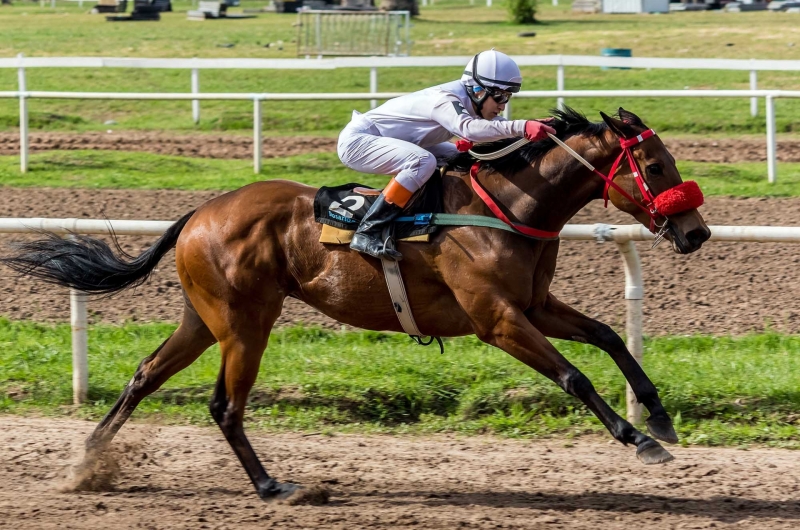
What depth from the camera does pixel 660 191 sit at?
4.99m

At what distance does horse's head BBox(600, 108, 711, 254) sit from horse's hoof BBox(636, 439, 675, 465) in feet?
2.87

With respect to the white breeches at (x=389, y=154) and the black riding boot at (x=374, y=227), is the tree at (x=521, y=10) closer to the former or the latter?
the white breeches at (x=389, y=154)

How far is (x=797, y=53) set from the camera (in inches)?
919

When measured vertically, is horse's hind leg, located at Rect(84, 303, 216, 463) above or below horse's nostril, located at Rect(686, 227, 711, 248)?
below

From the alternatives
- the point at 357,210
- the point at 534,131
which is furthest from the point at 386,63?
the point at 534,131

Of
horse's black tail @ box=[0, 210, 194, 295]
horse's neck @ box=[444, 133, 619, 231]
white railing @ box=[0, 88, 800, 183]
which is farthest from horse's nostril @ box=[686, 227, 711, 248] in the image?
white railing @ box=[0, 88, 800, 183]

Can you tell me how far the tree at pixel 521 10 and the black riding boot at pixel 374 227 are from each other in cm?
2754

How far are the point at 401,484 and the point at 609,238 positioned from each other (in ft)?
5.77

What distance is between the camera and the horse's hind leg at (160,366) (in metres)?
5.63

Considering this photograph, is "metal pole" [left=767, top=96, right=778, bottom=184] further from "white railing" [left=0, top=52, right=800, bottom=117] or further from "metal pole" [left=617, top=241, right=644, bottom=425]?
"metal pole" [left=617, top=241, right=644, bottom=425]

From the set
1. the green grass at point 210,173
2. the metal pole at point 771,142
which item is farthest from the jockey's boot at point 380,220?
the metal pole at point 771,142

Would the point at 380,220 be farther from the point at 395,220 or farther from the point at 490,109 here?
the point at 490,109

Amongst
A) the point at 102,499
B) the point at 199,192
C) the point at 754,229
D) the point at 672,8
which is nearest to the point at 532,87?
the point at 199,192

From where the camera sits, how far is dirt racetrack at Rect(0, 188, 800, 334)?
749cm
